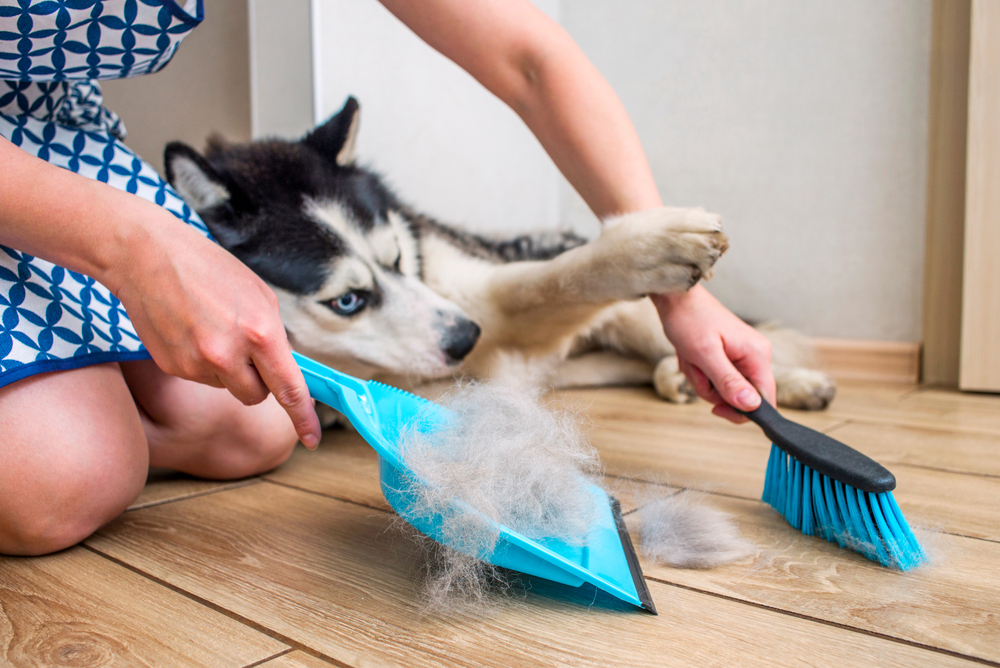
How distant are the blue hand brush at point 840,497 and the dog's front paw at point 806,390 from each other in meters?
0.70

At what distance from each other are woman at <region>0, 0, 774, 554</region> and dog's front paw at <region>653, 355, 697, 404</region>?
61 cm

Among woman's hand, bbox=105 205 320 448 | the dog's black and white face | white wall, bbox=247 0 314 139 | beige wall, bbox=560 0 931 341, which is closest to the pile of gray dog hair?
woman's hand, bbox=105 205 320 448

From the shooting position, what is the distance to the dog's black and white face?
3.58 feet

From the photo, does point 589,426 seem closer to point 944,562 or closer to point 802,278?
point 944,562

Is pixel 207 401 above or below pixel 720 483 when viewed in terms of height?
above

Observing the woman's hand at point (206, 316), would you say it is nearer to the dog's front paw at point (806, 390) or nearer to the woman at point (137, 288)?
the woman at point (137, 288)

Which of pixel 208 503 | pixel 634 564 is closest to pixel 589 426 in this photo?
pixel 634 564

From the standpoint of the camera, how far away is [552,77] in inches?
34.9

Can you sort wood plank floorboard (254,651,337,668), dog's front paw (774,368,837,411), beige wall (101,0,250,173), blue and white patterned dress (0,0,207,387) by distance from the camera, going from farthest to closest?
beige wall (101,0,250,173) < dog's front paw (774,368,837,411) < blue and white patterned dress (0,0,207,387) < wood plank floorboard (254,651,337,668)

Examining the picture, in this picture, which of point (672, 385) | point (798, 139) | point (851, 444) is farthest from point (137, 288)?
point (798, 139)

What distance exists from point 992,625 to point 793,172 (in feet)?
5.20

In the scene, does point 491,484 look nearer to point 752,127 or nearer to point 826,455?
point 826,455

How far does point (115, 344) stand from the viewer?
79cm

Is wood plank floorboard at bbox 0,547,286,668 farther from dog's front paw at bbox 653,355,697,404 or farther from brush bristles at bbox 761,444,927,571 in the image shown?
dog's front paw at bbox 653,355,697,404
